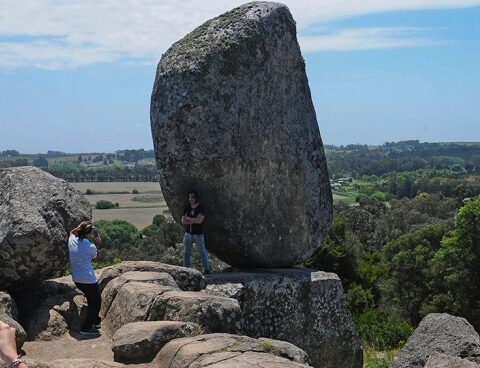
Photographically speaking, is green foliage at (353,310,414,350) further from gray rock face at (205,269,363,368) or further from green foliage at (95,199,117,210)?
green foliage at (95,199,117,210)

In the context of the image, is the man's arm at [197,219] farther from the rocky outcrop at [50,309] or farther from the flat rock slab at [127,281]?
the rocky outcrop at [50,309]

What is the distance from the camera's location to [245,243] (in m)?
13.9

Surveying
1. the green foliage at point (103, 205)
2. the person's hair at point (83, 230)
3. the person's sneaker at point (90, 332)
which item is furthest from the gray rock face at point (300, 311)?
the green foliage at point (103, 205)

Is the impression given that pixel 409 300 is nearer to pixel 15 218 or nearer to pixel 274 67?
pixel 274 67

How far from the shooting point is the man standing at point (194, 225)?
13234mm

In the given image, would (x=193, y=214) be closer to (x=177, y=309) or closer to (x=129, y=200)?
(x=177, y=309)

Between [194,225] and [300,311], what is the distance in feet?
9.03

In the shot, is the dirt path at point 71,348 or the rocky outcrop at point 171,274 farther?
the rocky outcrop at point 171,274

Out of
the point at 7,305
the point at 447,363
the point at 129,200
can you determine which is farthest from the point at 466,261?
the point at 129,200

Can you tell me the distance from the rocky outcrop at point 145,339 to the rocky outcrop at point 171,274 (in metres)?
2.90

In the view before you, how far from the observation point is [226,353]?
8242mm

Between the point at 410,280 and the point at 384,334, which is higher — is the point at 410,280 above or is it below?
below

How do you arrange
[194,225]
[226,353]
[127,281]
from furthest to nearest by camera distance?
[194,225]
[127,281]
[226,353]

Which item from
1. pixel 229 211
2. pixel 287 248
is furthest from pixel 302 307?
pixel 229 211
